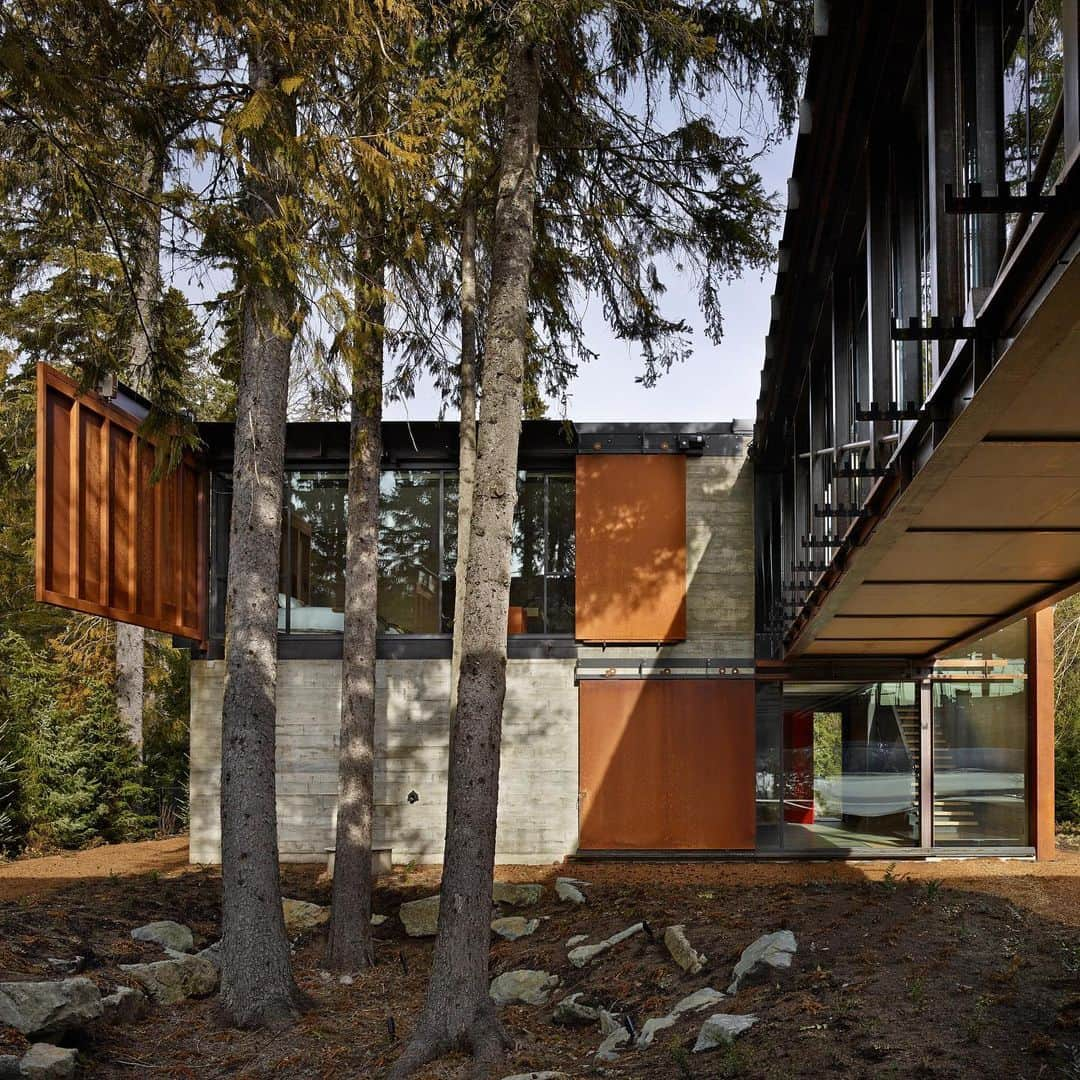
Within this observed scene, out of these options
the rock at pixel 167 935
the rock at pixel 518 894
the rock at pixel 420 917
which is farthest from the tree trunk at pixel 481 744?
the rock at pixel 518 894

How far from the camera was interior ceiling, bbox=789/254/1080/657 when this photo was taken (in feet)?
12.9

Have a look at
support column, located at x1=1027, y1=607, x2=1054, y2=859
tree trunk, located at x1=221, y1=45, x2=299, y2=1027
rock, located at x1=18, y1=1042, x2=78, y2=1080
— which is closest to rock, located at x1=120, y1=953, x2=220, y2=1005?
tree trunk, located at x1=221, y1=45, x2=299, y2=1027

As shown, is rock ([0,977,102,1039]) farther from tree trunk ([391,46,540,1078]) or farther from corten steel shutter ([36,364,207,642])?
corten steel shutter ([36,364,207,642])

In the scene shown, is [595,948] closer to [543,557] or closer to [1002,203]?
[543,557]

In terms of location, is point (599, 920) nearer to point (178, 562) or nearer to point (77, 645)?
point (178, 562)

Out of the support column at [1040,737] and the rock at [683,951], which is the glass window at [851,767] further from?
the rock at [683,951]

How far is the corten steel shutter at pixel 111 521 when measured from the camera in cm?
1077

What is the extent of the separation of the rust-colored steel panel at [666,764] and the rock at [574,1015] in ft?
20.7

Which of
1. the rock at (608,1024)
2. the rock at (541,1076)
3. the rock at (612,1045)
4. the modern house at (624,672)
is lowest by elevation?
the rock at (608,1024)

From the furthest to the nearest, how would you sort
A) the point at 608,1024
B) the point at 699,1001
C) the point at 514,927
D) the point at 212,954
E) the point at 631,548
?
the point at 631,548 < the point at 514,927 < the point at 212,954 < the point at 608,1024 < the point at 699,1001

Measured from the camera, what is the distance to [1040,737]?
48.1ft

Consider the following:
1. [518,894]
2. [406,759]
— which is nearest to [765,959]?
[518,894]

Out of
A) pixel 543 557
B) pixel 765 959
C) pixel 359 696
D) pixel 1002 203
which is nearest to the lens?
pixel 1002 203

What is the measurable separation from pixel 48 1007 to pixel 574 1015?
3549mm
